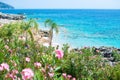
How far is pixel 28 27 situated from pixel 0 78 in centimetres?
1548

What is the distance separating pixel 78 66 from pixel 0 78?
3933 mm

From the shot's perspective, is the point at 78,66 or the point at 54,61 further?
the point at 78,66

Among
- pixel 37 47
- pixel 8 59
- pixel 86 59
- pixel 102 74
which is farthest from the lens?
pixel 37 47

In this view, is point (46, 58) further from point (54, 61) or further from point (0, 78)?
point (0, 78)

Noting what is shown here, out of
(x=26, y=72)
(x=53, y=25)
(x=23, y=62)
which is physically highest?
(x=26, y=72)

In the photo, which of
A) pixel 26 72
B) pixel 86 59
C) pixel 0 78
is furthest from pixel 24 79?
pixel 86 59

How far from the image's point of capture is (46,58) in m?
7.48

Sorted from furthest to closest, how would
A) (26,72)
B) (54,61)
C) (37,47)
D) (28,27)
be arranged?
(28,27)
(37,47)
(54,61)
(26,72)

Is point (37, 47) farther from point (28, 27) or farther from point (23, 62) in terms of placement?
point (28, 27)

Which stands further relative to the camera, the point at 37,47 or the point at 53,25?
the point at 53,25

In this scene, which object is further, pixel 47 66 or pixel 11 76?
pixel 47 66

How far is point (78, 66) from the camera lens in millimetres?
10039

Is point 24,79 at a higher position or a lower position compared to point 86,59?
higher

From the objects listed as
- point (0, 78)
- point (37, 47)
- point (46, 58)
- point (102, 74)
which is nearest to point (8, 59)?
point (46, 58)
